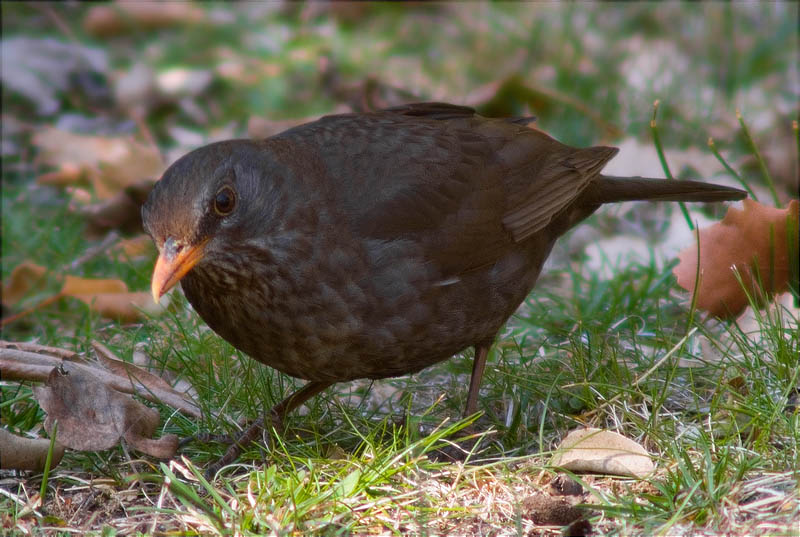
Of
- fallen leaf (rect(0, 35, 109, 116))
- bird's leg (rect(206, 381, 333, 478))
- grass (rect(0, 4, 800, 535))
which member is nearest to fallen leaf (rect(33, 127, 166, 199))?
grass (rect(0, 4, 800, 535))

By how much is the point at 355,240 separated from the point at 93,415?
1.07 m

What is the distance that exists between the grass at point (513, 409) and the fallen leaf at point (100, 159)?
0.72 feet

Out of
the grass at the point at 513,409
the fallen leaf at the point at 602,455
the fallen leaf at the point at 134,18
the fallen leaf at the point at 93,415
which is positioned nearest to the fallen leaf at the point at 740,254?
the grass at the point at 513,409

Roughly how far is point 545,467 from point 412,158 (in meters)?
1.29

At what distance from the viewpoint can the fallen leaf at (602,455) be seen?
311 centimetres

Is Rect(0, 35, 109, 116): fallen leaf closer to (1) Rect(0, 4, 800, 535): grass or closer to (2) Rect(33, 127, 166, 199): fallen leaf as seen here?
(2) Rect(33, 127, 166, 199): fallen leaf

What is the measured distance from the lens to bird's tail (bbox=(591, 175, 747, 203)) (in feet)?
14.7

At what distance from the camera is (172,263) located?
320 cm

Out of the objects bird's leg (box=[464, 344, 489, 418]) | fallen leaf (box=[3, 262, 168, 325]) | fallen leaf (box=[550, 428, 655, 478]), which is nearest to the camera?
fallen leaf (box=[550, 428, 655, 478])

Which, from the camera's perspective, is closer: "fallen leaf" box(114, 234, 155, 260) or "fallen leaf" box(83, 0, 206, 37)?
"fallen leaf" box(114, 234, 155, 260)

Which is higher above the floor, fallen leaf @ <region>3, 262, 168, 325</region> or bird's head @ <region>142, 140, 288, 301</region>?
bird's head @ <region>142, 140, 288, 301</region>

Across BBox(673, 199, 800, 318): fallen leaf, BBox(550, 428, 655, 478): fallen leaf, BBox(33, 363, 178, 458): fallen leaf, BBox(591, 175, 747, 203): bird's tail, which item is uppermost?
BBox(591, 175, 747, 203): bird's tail

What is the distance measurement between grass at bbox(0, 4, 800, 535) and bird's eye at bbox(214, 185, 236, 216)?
782 millimetres

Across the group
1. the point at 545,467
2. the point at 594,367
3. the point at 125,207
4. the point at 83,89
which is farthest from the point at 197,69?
the point at 545,467
